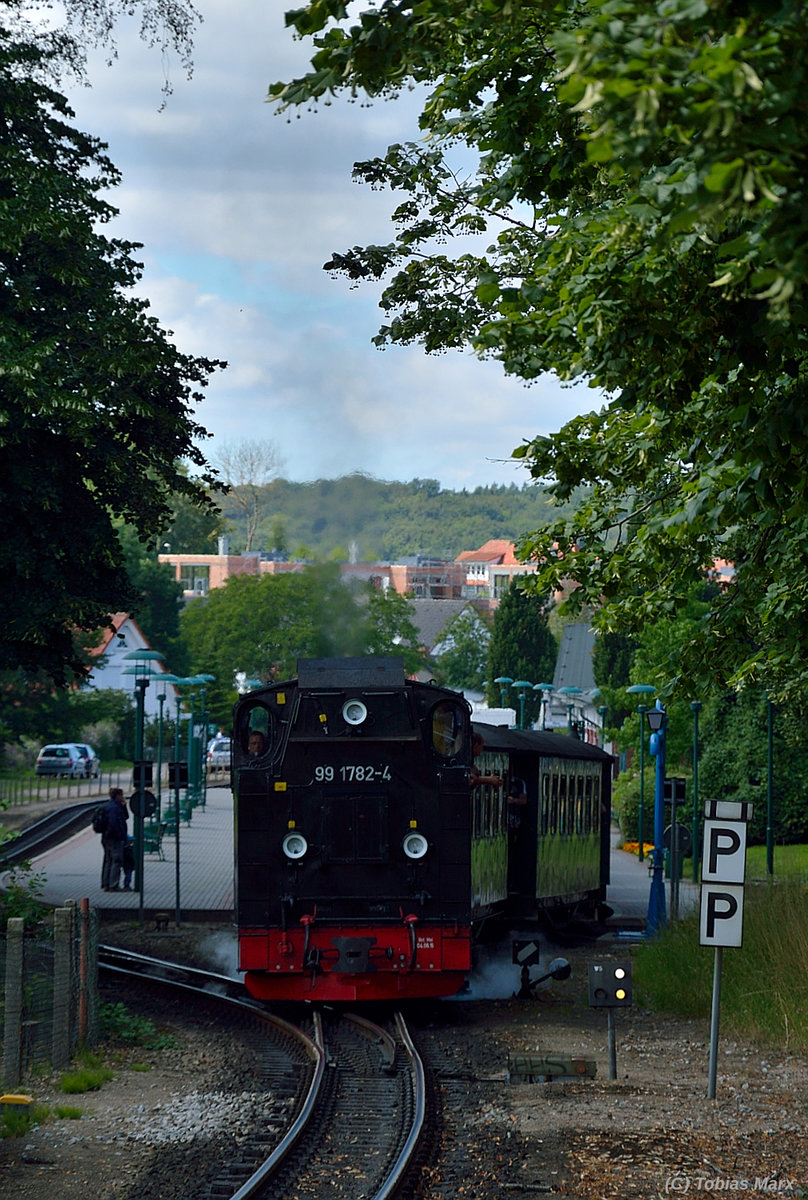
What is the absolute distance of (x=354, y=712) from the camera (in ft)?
50.6

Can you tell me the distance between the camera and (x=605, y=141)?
5.19 meters

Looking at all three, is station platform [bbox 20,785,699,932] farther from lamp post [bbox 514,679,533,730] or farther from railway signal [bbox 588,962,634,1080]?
railway signal [bbox 588,962,634,1080]

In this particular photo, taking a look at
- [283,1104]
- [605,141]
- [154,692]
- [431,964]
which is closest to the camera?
[605,141]

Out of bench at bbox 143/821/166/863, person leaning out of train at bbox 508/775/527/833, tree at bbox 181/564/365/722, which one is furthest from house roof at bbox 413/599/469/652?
person leaning out of train at bbox 508/775/527/833

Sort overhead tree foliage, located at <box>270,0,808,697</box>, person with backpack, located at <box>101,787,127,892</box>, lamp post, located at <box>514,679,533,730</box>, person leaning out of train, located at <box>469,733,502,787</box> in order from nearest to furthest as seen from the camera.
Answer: overhead tree foliage, located at <box>270,0,808,697</box> → person leaning out of train, located at <box>469,733,502,787</box> → person with backpack, located at <box>101,787,127,892</box> → lamp post, located at <box>514,679,533,730</box>

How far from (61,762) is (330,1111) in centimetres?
5097

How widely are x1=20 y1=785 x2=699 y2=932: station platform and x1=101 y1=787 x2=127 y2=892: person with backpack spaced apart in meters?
0.33

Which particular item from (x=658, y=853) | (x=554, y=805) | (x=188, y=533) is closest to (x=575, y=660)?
(x=188, y=533)

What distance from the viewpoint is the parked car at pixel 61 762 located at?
6031 cm

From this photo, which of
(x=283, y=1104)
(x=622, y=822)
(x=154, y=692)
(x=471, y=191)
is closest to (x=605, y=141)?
→ (x=283, y=1104)

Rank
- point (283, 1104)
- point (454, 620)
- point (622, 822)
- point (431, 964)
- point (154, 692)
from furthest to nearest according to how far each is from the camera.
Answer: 1. point (454, 620)
2. point (154, 692)
3. point (622, 822)
4. point (431, 964)
5. point (283, 1104)

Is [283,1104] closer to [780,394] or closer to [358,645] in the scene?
[780,394]

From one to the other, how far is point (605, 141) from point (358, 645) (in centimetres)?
1889

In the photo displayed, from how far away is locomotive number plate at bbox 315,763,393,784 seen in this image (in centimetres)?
1523
